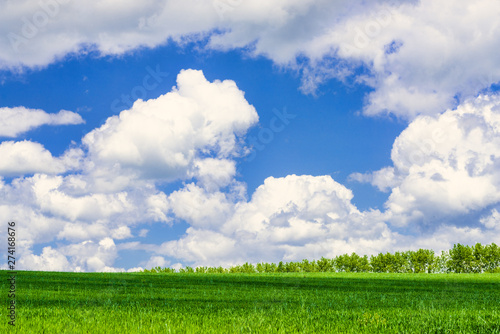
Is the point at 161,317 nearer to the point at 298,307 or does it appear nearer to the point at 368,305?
the point at 298,307

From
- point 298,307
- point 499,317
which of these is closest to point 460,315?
point 499,317

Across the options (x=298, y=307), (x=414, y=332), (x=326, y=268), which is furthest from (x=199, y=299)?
(x=326, y=268)

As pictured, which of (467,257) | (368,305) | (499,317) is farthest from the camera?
Result: (467,257)

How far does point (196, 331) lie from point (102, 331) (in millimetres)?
1912

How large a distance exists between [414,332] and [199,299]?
881 cm

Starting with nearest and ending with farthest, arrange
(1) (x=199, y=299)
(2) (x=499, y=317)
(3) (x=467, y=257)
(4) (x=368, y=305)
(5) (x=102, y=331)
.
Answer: (5) (x=102, y=331), (2) (x=499, y=317), (4) (x=368, y=305), (1) (x=199, y=299), (3) (x=467, y=257)

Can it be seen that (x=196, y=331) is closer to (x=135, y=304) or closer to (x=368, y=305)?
(x=135, y=304)

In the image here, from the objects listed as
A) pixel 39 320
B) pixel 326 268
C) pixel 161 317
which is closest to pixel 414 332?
pixel 161 317

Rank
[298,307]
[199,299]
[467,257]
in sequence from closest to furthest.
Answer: [298,307] < [199,299] < [467,257]

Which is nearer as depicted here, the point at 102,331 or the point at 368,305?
the point at 102,331

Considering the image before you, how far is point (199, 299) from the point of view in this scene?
15961mm

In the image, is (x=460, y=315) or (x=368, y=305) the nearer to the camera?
(x=460, y=315)

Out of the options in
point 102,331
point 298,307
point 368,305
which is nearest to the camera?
point 102,331

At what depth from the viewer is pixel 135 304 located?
45.0ft
